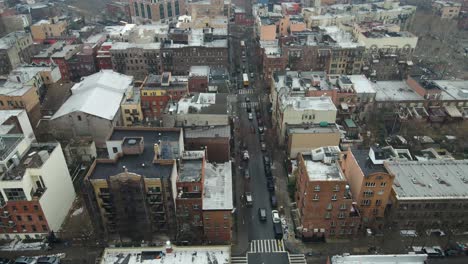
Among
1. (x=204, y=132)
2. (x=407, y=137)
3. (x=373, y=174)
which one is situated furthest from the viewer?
(x=407, y=137)

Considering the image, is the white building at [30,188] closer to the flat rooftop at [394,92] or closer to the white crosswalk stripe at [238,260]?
the white crosswalk stripe at [238,260]

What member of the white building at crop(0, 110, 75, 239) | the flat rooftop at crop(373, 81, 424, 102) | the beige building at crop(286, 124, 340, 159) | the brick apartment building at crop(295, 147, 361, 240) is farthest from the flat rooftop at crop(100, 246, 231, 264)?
the flat rooftop at crop(373, 81, 424, 102)

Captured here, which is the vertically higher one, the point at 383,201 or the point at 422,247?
the point at 383,201

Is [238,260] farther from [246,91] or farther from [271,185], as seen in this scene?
[246,91]

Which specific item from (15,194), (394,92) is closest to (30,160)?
(15,194)

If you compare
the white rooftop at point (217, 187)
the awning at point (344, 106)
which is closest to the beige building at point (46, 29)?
the white rooftop at point (217, 187)

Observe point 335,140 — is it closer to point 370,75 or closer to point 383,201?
point 383,201

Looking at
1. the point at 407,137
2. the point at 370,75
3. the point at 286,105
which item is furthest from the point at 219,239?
the point at 370,75
